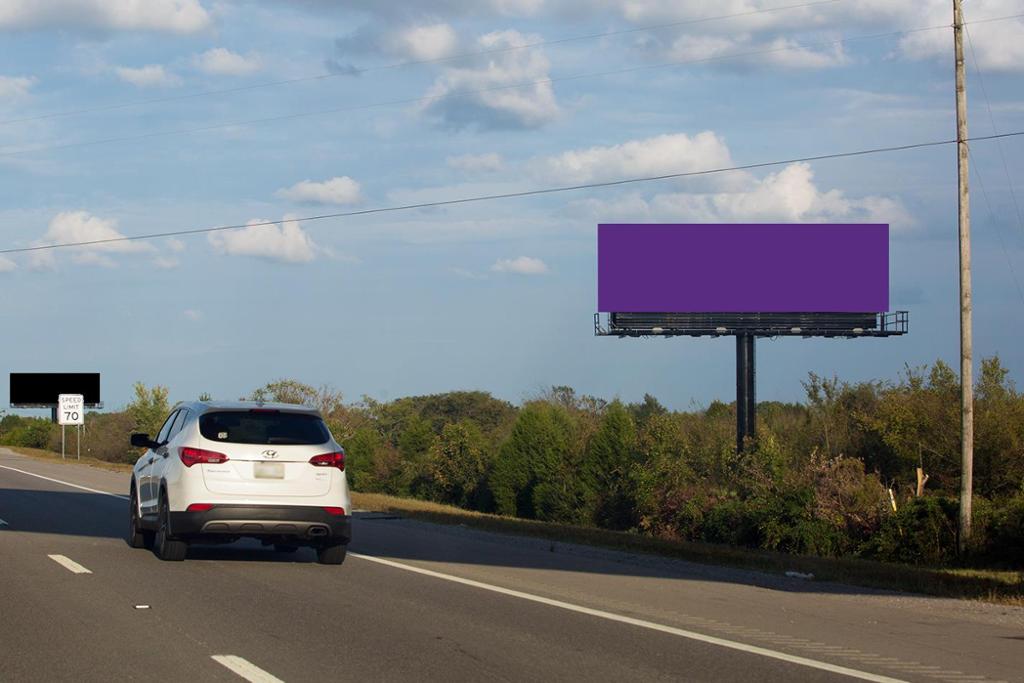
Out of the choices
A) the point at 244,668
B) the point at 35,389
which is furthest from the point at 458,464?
the point at 244,668

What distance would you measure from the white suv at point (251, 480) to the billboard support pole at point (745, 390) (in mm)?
52274

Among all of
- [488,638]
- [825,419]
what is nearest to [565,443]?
[825,419]

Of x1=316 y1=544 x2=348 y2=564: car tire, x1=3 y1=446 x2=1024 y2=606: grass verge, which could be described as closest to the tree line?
x1=3 y1=446 x2=1024 y2=606: grass verge

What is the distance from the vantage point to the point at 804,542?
23453 mm

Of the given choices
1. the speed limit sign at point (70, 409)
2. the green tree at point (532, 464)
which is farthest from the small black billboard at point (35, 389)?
the green tree at point (532, 464)

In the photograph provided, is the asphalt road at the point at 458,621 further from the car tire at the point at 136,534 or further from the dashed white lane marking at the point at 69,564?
the car tire at the point at 136,534

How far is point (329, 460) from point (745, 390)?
56.6m

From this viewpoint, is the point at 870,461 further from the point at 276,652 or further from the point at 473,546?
the point at 276,652

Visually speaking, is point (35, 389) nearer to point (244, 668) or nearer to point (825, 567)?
point (825, 567)

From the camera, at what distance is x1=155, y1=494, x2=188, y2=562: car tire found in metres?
14.6

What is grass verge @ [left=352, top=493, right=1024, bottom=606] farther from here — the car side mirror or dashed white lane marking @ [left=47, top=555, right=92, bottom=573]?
dashed white lane marking @ [left=47, top=555, right=92, bottom=573]

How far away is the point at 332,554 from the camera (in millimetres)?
15109

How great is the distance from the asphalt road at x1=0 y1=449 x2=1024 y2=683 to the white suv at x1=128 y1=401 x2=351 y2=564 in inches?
19.3

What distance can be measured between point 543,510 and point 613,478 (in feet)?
13.5
